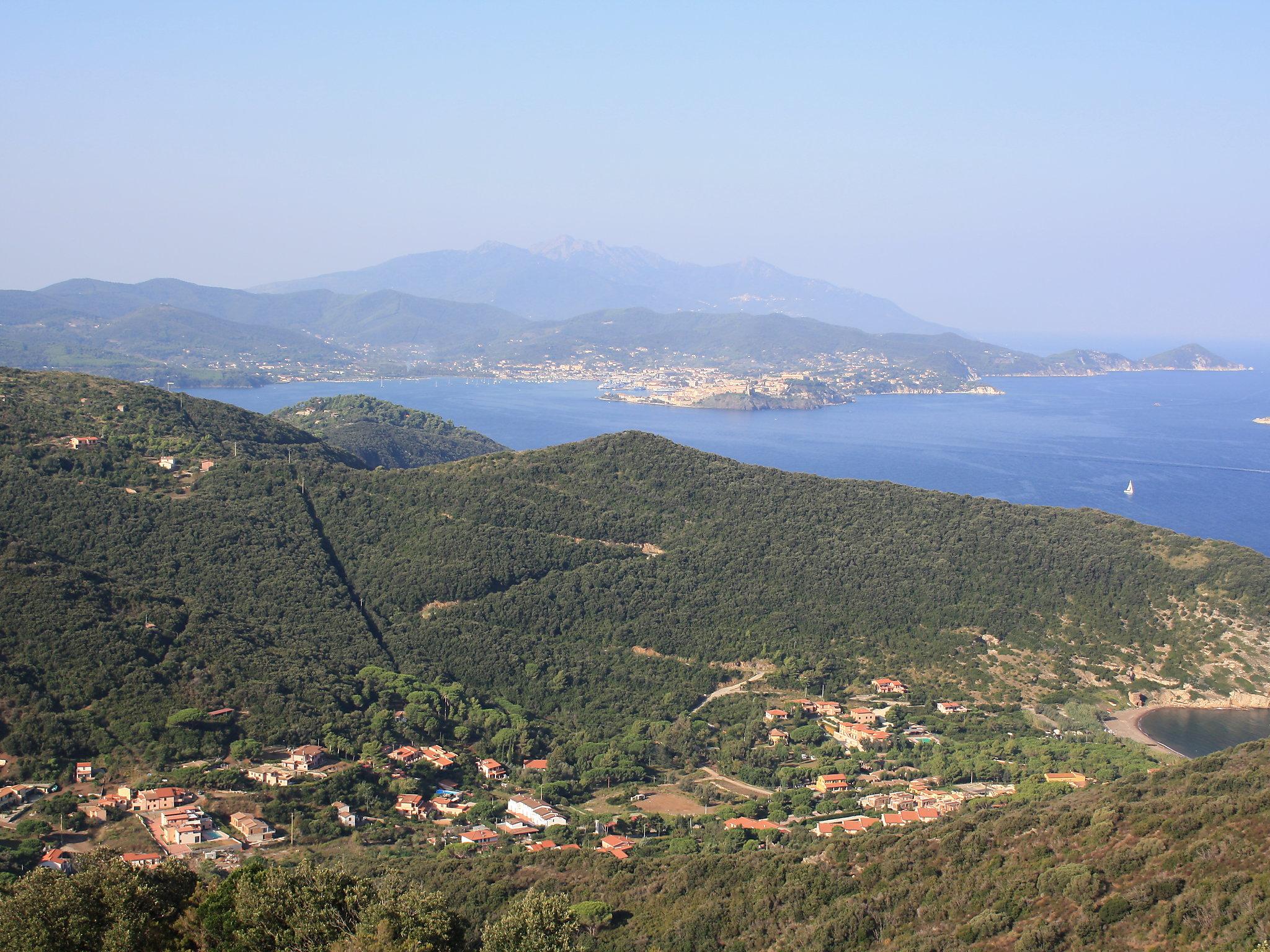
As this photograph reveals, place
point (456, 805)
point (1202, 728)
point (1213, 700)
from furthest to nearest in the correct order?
point (1213, 700) < point (1202, 728) < point (456, 805)

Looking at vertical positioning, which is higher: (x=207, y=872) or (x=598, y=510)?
(x=598, y=510)

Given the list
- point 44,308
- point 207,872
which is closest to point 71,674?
point 207,872

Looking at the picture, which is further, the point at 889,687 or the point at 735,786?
the point at 889,687

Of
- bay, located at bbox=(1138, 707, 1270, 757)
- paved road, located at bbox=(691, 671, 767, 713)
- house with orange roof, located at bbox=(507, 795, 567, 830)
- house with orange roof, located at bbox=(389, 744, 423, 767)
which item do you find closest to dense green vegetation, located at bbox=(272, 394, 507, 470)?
paved road, located at bbox=(691, 671, 767, 713)

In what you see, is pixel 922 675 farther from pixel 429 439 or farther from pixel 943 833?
pixel 429 439

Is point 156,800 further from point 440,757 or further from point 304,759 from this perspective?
point 440,757

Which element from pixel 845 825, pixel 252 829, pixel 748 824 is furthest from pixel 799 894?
pixel 252 829

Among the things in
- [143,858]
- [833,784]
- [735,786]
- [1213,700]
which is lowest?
[735,786]
